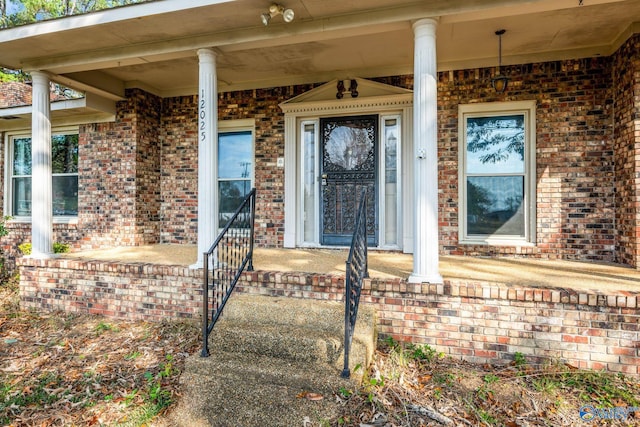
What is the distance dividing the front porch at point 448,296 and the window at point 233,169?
1650 mm

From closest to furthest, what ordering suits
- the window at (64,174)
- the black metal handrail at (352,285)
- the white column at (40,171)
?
the black metal handrail at (352,285) → the white column at (40,171) → the window at (64,174)

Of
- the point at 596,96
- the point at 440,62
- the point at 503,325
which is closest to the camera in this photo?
the point at 503,325

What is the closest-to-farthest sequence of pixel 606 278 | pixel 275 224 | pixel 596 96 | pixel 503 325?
pixel 503 325 → pixel 606 278 → pixel 596 96 → pixel 275 224

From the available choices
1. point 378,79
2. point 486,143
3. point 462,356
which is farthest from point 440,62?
point 462,356

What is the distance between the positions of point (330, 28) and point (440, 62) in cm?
198

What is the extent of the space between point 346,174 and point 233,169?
1.89m

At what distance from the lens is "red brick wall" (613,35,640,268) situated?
3910 mm

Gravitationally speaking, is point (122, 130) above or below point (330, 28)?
below

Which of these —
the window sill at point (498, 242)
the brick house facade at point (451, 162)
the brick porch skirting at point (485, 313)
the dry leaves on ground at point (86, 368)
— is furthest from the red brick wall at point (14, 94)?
the window sill at point (498, 242)

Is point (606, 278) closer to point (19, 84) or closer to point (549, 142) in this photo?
point (549, 142)

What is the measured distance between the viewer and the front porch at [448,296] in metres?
2.98

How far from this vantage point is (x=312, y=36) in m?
3.78

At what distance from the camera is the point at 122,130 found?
19.5ft

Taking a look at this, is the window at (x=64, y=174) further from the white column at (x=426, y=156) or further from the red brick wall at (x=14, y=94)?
the white column at (x=426, y=156)
